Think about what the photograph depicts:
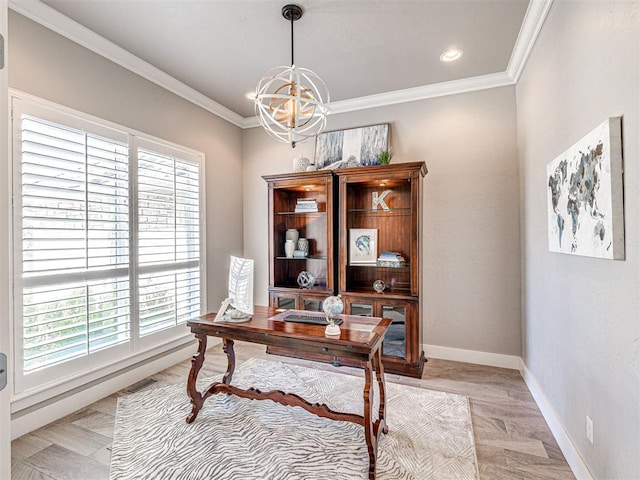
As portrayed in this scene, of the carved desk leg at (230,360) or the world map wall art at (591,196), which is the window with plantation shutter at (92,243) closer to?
the carved desk leg at (230,360)

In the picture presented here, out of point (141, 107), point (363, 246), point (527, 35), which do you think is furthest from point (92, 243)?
point (527, 35)

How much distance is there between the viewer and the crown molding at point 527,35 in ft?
7.65

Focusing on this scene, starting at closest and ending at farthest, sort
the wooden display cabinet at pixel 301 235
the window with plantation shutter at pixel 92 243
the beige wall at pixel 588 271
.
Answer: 1. the beige wall at pixel 588 271
2. the window with plantation shutter at pixel 92 243
3. the wooden display cabinet at pixel 301 235

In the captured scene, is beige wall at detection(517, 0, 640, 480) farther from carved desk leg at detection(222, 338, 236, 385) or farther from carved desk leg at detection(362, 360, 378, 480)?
carved desk leg at detection(222, 338, 236, 385)

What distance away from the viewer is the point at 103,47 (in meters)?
2.79

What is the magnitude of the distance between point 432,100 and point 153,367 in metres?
4.15

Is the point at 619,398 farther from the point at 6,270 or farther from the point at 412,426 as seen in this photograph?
the point at 6,270

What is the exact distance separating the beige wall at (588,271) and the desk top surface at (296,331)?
3.67ft

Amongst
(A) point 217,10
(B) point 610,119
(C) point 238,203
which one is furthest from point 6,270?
(C) point 238,203

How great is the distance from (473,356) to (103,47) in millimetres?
4661

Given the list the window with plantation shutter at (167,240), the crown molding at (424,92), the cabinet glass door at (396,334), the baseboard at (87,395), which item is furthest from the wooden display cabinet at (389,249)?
the baseboard at (87,395)

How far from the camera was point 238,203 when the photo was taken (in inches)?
181

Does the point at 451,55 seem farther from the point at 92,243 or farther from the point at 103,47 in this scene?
the point at 92,243

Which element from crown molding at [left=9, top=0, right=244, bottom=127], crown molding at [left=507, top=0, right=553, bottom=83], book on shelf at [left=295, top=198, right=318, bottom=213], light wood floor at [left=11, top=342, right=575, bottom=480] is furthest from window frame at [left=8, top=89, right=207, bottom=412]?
crown molding at [left=507, top=0, right=553, bottom=83]
